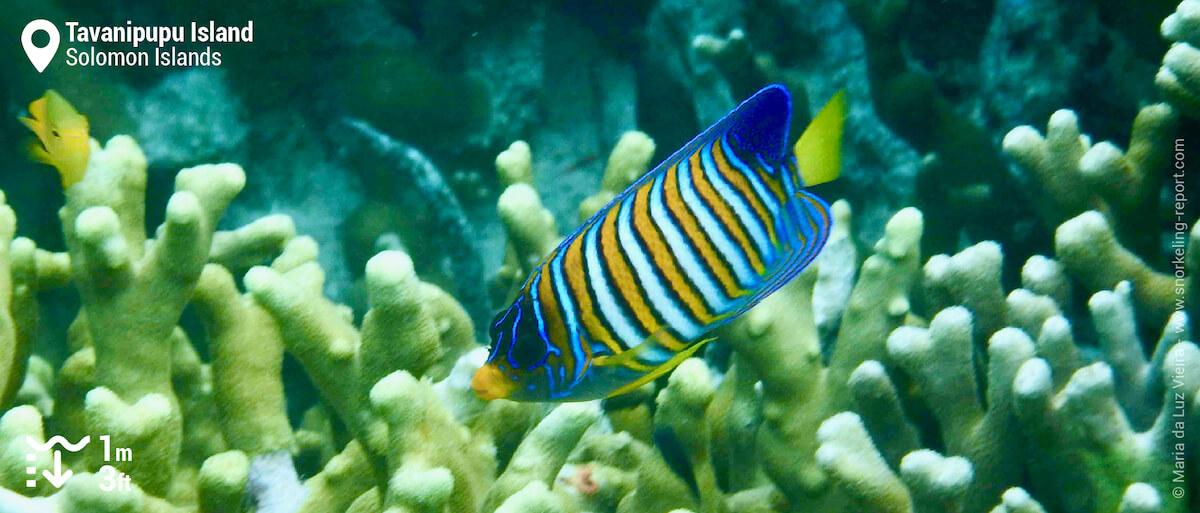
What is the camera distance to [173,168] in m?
3.93

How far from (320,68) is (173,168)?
0.90 m

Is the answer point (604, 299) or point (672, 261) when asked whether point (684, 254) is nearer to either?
point (672, 261)

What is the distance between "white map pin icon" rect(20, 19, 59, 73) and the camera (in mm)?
3639

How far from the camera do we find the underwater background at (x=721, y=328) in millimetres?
1829

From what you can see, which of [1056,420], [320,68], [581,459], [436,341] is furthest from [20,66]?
[1056,420]

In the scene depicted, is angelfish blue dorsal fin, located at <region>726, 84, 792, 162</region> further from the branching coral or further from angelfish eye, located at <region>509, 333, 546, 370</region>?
the branching coral

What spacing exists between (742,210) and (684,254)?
135 millimetres

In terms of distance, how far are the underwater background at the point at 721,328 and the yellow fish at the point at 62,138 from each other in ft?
0.70

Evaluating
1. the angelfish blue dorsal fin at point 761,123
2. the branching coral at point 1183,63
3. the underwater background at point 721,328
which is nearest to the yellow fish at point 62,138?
the underwater background at point 721,328

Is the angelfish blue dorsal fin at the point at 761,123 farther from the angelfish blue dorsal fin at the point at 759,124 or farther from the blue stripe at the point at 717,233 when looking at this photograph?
the blue stripe at the point at 717,233

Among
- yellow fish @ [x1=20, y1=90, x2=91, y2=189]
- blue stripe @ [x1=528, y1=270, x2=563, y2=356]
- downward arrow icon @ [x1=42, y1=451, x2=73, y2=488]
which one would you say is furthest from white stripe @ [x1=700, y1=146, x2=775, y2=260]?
yellow fish @ [x1=20, y1=90, x2=91, y2=189]

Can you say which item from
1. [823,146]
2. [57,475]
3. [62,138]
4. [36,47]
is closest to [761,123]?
[823,146]

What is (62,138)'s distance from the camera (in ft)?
9.72

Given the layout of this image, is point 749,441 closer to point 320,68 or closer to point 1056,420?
point 1056,420
